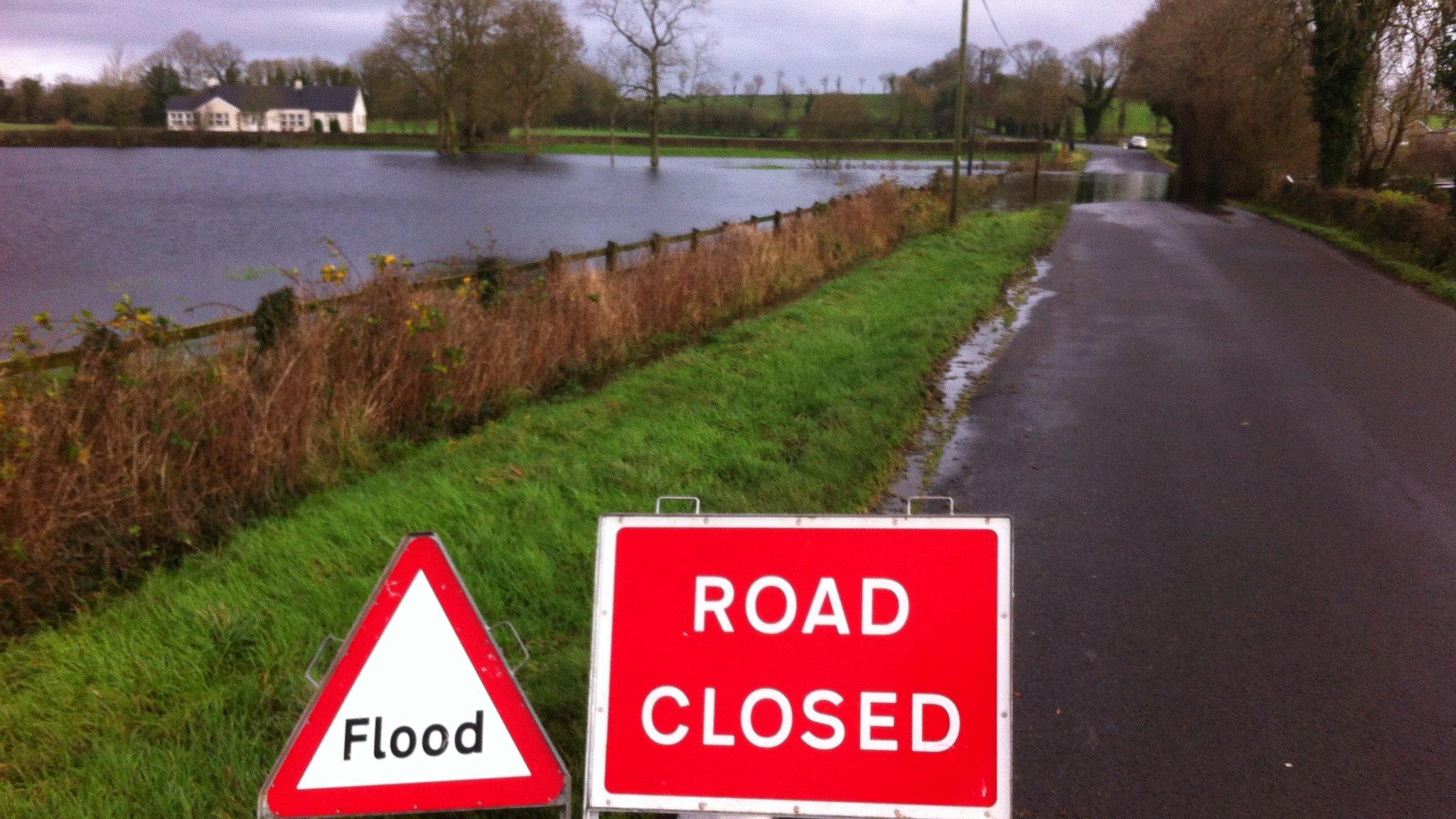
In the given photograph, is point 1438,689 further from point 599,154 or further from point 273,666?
point 599,154

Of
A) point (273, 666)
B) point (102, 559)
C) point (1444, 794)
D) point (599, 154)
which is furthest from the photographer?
point (599, 154)

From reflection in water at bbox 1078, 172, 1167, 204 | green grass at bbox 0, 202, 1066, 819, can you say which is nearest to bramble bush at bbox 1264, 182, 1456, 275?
reflection in water at bbox 1078, 172, 1167, 204

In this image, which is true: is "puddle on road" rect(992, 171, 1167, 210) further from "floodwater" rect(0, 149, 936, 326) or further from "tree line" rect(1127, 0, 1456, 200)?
"floodwater" rect(0, 149, 936, 326)

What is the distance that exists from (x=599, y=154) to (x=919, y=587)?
9579 centimetres

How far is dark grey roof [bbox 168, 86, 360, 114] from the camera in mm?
98812

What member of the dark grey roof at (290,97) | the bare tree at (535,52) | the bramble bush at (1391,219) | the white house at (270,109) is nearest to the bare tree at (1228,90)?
the bramble bush at (1391,219)

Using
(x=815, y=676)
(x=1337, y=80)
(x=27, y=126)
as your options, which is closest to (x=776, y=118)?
(x=27, y=126)

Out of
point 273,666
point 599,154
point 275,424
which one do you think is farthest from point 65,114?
point 273,666

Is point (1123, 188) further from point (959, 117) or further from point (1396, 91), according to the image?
point (959, 117)

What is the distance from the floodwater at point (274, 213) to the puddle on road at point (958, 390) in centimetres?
468

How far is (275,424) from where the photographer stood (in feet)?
24.5

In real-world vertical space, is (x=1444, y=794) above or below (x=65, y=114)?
below

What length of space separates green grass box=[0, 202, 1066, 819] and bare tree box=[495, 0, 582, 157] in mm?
62622

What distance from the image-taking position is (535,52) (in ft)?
231
